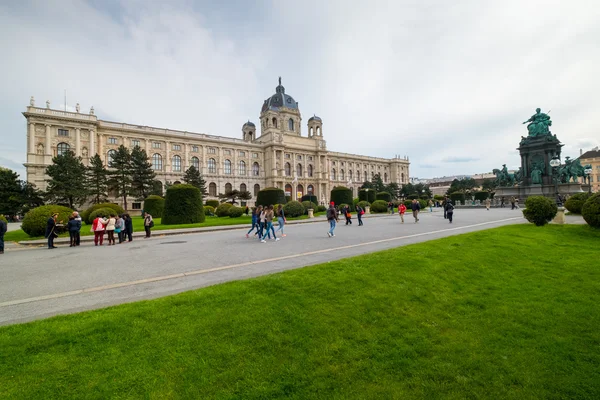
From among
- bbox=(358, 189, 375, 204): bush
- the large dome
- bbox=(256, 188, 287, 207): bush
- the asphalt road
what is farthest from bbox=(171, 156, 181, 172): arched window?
the asphalt road

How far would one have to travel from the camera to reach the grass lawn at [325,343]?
271 centimetres

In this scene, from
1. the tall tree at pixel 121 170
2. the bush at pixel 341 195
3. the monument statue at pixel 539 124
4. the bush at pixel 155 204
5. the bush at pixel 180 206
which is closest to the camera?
the bush at pixel 180 206

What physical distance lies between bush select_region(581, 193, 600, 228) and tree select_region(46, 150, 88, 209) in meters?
47.7

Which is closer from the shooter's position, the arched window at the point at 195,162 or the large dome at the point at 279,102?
the arched window at the point at 195,162

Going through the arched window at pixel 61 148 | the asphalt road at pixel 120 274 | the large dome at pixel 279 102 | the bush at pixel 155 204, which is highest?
the large dome at pixel 279 102

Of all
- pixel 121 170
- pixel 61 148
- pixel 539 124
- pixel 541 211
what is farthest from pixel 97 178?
pixel 539 124

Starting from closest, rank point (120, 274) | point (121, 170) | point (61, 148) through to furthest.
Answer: point (120, 274)
point (121, 170)
point (61, 148)

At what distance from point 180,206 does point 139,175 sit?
2834cm

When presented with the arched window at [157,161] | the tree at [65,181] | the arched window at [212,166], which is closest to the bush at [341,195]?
the tree at [65,181]

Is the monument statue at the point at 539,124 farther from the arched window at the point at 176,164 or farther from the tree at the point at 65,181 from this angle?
the arched window at the point at 176,164

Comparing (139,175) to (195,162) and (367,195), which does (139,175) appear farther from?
(367,195)

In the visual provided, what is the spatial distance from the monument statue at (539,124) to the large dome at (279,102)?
2290 inches

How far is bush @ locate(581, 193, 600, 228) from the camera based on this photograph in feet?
36.1

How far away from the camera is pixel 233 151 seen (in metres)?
67.6
